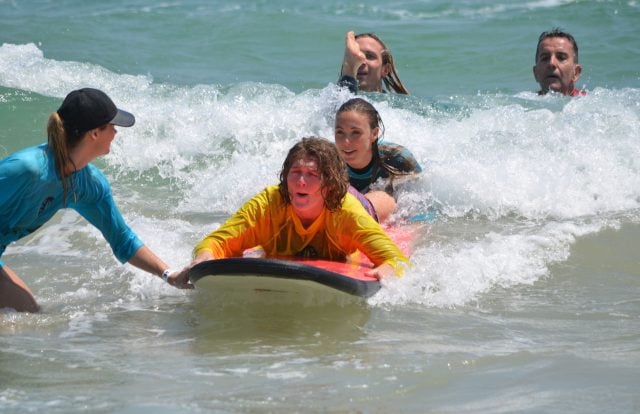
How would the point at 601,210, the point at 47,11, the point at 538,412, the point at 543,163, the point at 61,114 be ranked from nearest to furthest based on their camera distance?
the point at 538,412, the point at 61,114, the point at 601,210, the point at 543,163, the point at 47,11

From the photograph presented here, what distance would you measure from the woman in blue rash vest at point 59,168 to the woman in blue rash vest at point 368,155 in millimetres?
1971

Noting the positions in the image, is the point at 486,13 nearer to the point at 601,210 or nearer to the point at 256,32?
the point at 256,32

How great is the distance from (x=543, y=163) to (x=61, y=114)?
5.36 metres

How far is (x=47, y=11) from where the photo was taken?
1698 centimetres

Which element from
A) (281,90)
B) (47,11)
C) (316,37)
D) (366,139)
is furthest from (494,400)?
(47,11)

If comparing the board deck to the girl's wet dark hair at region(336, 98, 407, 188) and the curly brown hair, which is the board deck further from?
the girl's wet dark hair at region(336, 98, 407, 188)

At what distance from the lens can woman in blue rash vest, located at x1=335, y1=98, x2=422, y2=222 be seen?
6.39m

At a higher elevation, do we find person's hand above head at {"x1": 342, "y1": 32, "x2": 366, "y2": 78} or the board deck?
person's hand above head at {"x1": 342, "y1": 32, "x2": 366, "y2": 78}

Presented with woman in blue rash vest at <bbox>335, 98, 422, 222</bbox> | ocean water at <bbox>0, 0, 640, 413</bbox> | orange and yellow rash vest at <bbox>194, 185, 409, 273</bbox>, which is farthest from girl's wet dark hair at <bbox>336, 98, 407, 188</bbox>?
orange and yellow rash vest at <bbox>194, 185, 409, 273</bbox>

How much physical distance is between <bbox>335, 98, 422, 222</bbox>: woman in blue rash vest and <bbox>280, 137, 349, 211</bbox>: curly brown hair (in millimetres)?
1118

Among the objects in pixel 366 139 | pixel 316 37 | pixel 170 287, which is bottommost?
pixel 170 287

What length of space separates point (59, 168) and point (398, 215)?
3152 millimetres

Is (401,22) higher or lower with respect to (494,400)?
higher

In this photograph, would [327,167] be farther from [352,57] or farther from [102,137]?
[352,57]
